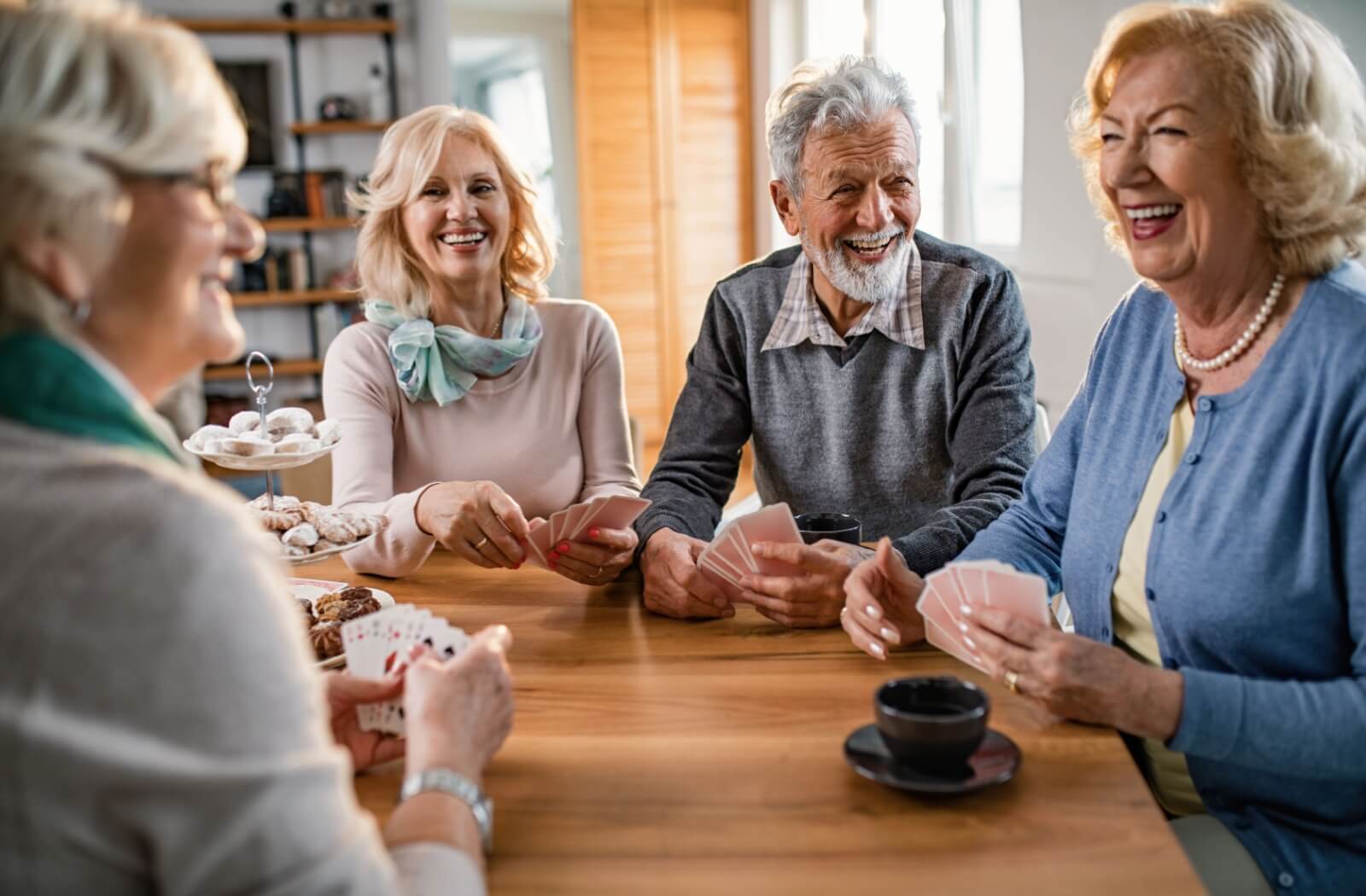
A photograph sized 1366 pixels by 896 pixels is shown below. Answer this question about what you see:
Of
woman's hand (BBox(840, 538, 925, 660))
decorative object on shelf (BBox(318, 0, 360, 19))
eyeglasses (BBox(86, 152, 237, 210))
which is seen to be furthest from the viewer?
decorative object on shelf (BBox(318, 0, 360, 19))

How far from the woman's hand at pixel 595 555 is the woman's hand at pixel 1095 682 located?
0.70 m

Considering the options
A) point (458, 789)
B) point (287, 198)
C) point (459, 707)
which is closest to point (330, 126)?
point (287, 198)

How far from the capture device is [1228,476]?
55.0 inches

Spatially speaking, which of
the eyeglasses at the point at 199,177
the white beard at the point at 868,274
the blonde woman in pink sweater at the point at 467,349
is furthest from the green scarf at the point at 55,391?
the white beard at the point at 868,274

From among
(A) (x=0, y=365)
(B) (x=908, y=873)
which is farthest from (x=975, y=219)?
(A) (x=0, y=365)

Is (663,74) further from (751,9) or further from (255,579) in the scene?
(255,579)

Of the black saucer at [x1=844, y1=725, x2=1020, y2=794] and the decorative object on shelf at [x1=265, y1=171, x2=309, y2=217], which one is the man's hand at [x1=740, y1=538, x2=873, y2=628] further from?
the decorative object on shelf at [x1=265, y1=171, x2=309, y2=217]

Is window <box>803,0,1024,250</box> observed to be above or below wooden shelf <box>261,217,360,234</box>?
above

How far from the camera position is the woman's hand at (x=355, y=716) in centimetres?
123

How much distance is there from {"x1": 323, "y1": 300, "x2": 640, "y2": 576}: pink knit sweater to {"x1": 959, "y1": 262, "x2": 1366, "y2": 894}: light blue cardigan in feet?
4.20

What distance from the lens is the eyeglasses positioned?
Answer: 0.84 m

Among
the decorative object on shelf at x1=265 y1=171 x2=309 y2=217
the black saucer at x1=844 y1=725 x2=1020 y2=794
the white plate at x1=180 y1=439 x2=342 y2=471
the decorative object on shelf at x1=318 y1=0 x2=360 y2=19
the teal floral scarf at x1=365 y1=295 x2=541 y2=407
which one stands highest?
the decorative object on shelf at x1=318 y1=0 x2=360 y2=19

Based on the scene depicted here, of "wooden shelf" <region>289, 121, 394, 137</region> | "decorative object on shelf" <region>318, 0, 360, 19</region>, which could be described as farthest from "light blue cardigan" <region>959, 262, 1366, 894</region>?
"decorative object on shelf" <region>318, 0, 360, 19</region>

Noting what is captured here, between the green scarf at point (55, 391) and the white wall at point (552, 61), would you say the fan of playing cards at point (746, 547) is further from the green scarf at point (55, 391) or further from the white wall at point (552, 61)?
the white wall at point (552, 61)
